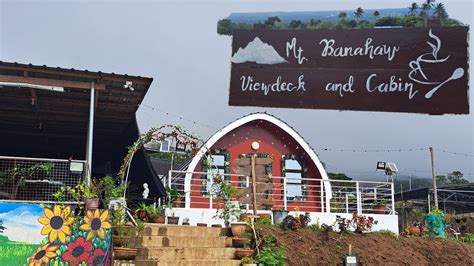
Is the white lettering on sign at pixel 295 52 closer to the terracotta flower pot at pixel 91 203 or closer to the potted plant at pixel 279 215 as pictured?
the potted plant at pixel 279 215

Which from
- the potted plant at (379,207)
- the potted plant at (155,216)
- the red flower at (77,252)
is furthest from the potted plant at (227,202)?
the potted plant at (379,207)

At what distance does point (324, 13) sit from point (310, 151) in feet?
15.4

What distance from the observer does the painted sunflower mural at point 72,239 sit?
27.6 feet

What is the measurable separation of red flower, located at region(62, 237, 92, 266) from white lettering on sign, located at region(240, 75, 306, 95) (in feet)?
17.8

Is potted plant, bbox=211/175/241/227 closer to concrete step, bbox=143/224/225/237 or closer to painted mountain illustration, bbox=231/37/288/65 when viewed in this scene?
concrete step, bbox=143/224/225/237

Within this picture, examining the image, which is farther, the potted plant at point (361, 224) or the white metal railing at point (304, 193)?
the white metal railing at point (304, 193)

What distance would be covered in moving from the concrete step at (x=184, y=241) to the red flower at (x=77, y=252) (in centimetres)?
99

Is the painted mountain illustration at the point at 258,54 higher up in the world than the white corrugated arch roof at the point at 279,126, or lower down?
higher up

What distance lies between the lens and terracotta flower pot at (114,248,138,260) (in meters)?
8.62

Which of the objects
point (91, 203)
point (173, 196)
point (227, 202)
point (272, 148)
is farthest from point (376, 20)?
point (91, 203)

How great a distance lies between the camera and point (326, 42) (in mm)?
12930

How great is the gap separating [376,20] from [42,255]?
32.2ft

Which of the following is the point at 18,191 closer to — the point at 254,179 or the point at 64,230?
the point at 64,230

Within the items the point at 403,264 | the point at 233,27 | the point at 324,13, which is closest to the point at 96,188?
the point at 233,27
